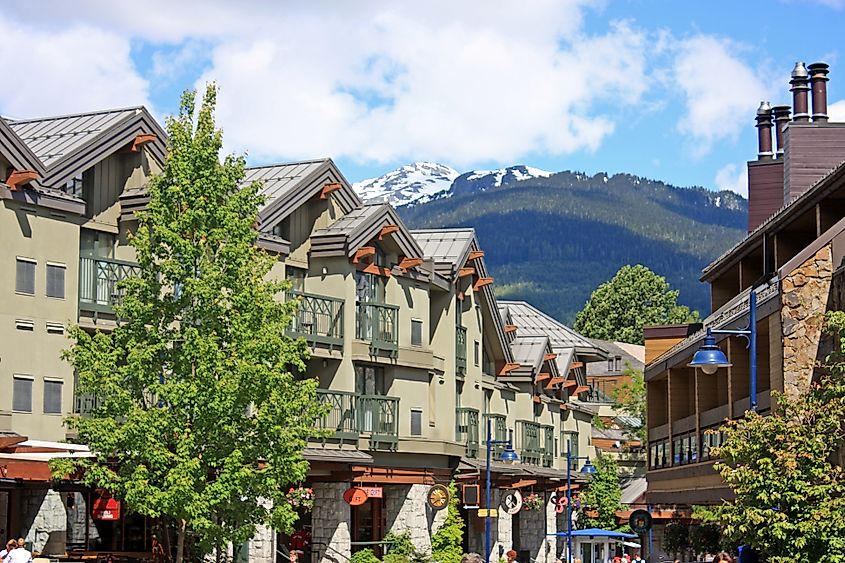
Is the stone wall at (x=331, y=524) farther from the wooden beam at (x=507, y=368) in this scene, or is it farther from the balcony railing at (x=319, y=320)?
the wooden beam at (x=507, y=368)

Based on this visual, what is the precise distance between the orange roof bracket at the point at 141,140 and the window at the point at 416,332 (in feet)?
41.6

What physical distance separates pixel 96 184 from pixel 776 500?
19.7m

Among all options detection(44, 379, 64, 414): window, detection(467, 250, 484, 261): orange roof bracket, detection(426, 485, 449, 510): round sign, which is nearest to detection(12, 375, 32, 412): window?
detection(44, 379, 64, 414): window

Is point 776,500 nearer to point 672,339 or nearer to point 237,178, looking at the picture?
point 237,178

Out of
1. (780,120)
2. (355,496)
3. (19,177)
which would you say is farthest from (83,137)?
(780,120)

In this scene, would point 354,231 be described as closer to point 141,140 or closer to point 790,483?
point 141,140

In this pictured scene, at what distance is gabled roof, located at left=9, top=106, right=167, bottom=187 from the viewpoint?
1380 inches

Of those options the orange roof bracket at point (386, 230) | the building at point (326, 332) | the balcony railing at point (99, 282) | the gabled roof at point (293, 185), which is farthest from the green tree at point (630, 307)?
the balcony railing at point (99, 282)

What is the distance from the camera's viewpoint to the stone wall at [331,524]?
42.7 meters

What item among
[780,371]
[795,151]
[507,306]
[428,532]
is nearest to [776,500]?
[780,371]

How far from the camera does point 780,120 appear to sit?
48812 millimetres

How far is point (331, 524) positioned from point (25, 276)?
13363 mm

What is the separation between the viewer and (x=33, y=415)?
33594 mm

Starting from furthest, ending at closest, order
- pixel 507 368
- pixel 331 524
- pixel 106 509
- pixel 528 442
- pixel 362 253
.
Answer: pixel 528 442, pixel 507 368, pixel 362 253, pixel 331 524, pixel 106 509
